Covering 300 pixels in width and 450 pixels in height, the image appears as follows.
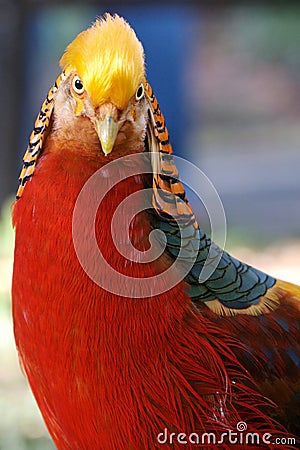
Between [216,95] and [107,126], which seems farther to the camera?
[216,95]

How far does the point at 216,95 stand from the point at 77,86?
463 cm

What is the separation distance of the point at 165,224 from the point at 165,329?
0.71 ft

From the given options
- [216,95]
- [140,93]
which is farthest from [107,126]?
[216,95]

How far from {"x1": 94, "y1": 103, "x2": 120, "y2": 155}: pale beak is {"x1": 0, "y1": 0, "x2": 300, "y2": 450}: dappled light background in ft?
7.27

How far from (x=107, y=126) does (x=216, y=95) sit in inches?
185

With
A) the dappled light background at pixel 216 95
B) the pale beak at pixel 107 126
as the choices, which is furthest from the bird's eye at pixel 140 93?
the dappled light background at pixel 216 95

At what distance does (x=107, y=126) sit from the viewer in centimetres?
120

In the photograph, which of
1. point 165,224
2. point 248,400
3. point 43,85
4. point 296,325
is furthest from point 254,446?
point 43,85

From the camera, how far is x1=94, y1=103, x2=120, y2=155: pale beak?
3.94ft

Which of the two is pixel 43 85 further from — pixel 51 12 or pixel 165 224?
pixel 165 224

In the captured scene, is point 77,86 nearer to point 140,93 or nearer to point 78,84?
point 78,84

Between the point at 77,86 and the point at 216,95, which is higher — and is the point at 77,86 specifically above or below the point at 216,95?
below

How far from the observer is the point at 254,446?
154cm

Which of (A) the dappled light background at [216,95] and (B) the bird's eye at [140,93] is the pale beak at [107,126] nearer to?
(B) the bird's eye at [140,93]
